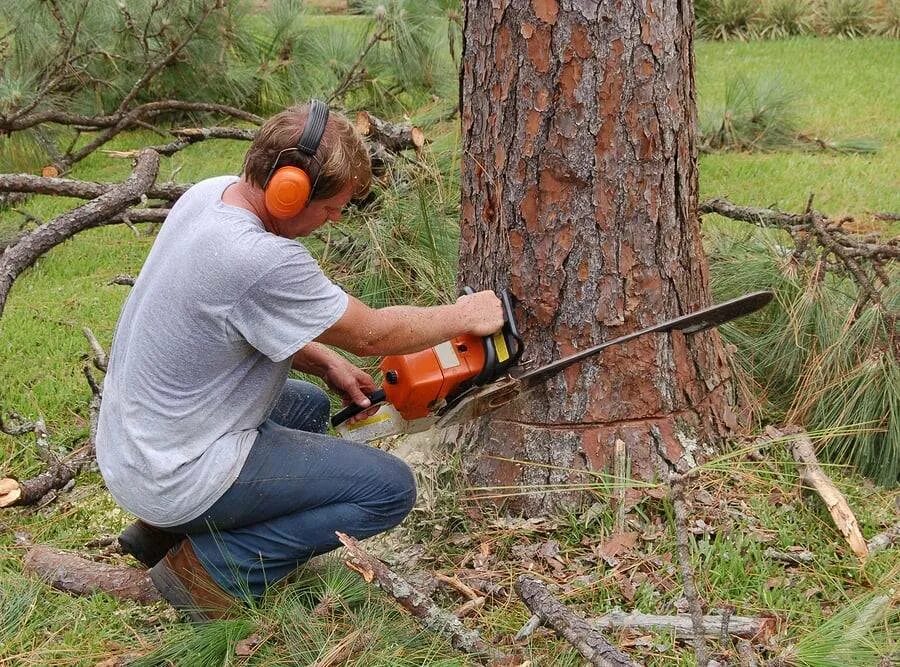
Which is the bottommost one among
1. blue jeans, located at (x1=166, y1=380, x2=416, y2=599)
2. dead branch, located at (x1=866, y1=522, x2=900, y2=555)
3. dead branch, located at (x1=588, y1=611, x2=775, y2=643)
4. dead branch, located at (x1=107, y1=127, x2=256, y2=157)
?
dead branch, located at (x1=588, y1=611, x2=775, y2=643)

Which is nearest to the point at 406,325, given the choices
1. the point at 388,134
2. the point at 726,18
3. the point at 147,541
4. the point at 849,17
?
the point at 147,541

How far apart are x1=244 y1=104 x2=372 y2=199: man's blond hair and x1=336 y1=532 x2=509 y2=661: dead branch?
34.4 inches

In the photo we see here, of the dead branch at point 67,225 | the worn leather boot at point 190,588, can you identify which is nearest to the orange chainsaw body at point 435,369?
the worn leather boot at point 190,588

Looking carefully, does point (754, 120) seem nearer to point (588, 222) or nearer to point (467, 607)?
point (588, 222)

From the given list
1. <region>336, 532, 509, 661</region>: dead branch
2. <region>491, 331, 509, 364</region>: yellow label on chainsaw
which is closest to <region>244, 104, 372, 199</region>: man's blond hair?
<region>491, 331, 509, 364</region>: yellow label on chainsaw

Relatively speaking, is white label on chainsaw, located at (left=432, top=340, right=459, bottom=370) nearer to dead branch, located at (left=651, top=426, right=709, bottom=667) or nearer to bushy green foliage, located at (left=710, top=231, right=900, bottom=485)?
dead branch, located at (left=651, top=426, right=709, bottom=667)

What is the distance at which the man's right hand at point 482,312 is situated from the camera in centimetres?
248

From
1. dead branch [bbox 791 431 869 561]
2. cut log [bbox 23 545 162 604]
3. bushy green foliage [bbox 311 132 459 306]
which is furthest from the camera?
bushy green foliage [bbox 311 132 459 306]

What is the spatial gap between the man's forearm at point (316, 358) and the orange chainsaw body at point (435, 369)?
0.26 m

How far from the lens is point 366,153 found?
229cm

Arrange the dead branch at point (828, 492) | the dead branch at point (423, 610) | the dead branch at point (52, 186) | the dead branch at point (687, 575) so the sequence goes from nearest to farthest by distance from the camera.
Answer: the dead branch at point (687, 575)
the dead branch at point (423, 610)
the dead branch at point (828, 492)
the dead branch at point (52, 186)

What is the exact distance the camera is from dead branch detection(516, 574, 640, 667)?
210 cm

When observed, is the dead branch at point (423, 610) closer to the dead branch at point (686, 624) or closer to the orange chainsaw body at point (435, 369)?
the dead branch at point (686, 624)

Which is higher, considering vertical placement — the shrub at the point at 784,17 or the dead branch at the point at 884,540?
the shrub at the point at 784,17
